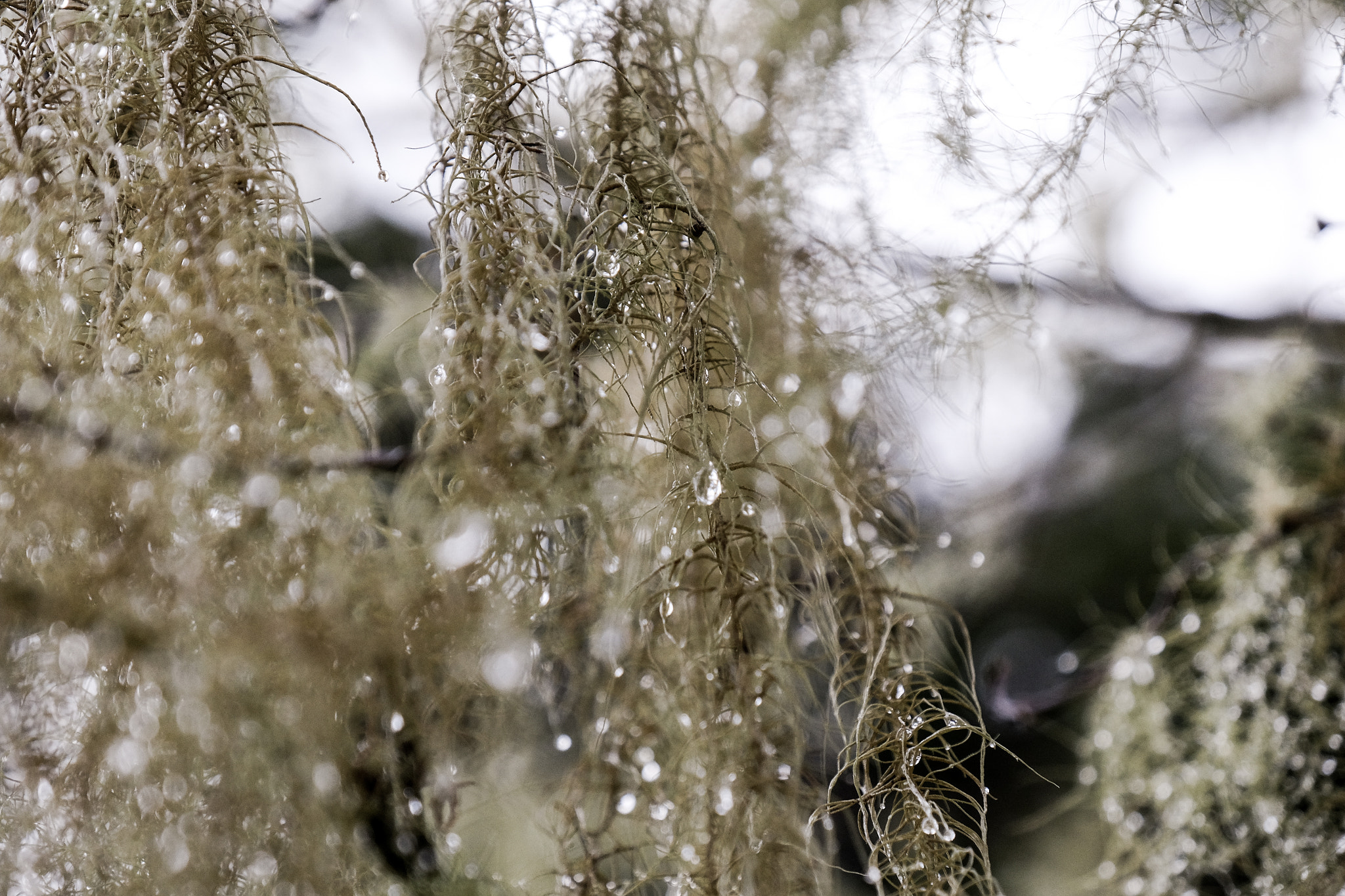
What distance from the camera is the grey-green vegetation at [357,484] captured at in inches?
11.8

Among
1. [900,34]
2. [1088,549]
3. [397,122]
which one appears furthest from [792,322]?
[1088,549]

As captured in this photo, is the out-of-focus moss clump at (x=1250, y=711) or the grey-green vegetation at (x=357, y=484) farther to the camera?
the out-of-focus moss clump at (x=1250, y=711)

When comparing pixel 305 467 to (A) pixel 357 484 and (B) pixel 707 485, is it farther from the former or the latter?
(B) pixel 707 485

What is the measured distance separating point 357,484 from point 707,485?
0.15m

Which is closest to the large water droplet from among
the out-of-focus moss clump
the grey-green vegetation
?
the grey-green vegetation

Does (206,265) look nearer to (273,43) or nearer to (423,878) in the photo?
(273,43)

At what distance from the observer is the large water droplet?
1.01 ft

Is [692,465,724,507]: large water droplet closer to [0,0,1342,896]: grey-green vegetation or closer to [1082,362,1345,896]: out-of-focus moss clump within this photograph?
[0,0,1342,896]: grey-green vegetation

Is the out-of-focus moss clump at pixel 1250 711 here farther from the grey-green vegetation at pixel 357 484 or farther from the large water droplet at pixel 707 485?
the large water droplet at pixel 707 485

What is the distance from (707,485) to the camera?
0.31 m

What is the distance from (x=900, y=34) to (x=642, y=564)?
1.18 feet

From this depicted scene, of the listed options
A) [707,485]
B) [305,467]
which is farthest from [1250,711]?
[305,467]

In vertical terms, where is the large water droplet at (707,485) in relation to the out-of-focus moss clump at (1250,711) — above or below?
above

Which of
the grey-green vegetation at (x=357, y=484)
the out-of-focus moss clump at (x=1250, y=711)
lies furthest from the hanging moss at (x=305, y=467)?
the out-of-focus moss clump at (x=1250, y=711)
